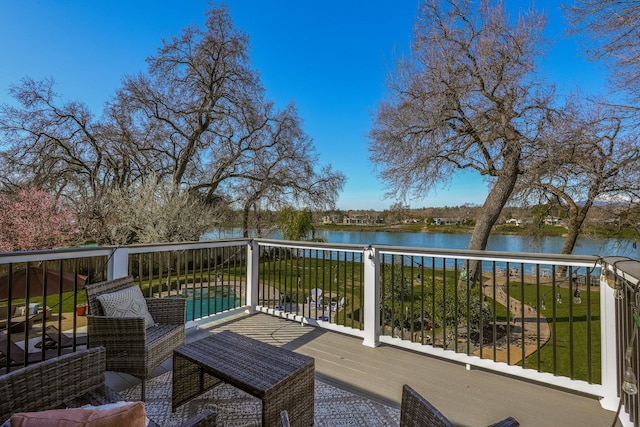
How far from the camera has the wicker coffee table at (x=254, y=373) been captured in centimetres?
171

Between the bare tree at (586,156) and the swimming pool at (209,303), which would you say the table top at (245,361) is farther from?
the bare tree at (586,156)

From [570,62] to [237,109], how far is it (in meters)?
11.1

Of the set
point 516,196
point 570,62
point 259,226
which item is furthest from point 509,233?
point 259,226

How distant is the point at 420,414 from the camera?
117 cm

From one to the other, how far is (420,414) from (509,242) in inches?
468

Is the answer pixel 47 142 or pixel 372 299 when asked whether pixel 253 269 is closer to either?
pixel 372 299

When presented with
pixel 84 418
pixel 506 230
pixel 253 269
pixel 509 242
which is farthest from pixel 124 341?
pixel 509 242

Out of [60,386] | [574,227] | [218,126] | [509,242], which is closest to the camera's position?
[60,386]

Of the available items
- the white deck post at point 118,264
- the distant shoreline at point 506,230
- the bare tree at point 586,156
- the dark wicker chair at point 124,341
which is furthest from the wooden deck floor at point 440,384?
the distant shoreline at point 506,230

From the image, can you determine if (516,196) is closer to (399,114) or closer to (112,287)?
(399,114)

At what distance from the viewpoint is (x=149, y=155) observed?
13219 millimetres

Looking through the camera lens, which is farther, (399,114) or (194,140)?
(194,140)

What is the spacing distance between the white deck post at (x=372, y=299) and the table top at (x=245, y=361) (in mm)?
1382

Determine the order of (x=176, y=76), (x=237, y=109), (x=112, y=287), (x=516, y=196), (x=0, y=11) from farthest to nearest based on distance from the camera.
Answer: (x=237, y=109) → (x=176, y=76) → (x=516, y=196) → (x=0, y=11) → (x=112, y=287)
